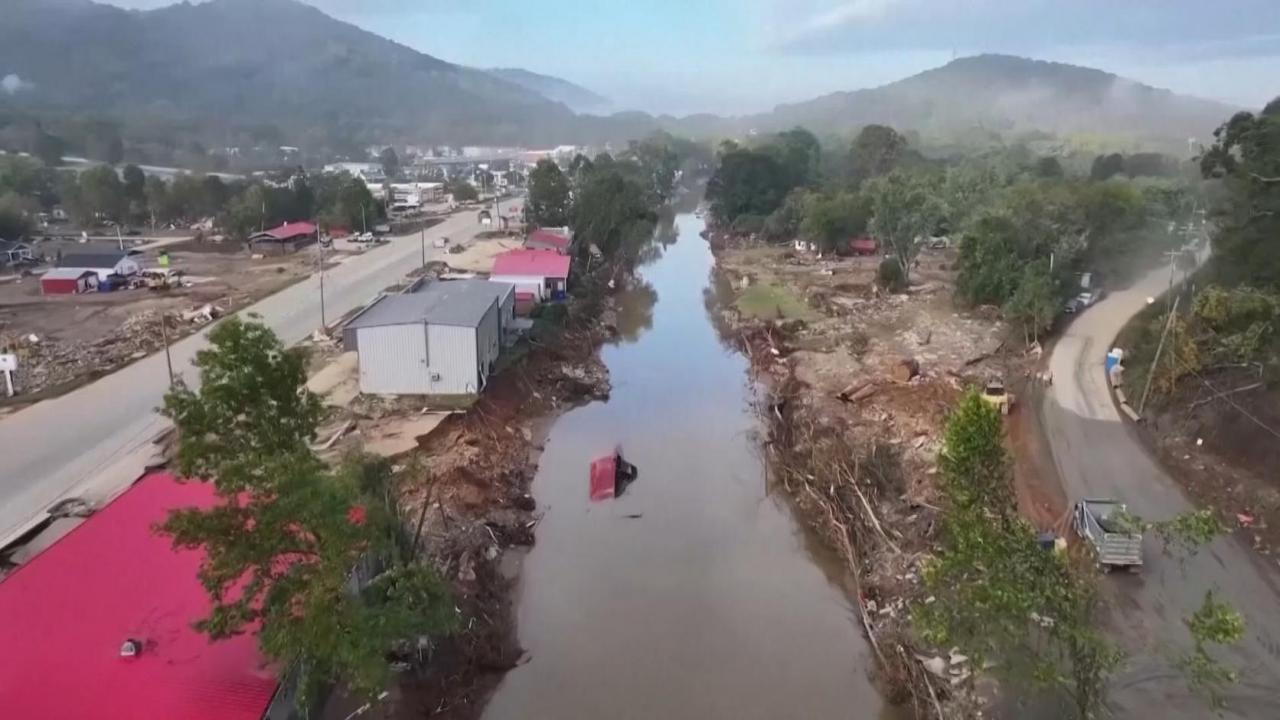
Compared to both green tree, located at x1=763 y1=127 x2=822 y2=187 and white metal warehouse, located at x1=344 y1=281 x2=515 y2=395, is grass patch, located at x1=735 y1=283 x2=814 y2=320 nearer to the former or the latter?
white metal warehouse, located at x1=344 y1=281 x2=515 y2=395

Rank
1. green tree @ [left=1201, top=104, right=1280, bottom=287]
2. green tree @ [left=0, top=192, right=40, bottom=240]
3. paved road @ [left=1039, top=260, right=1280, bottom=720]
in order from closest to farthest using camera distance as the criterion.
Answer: paved road @ [left=1039, top=260, right=1280, bottom=720] → green tree @ [left=1201, top=104, right=1280, bottom=287] → green tree @ [left=0, top=192, right=40, bottom=240]

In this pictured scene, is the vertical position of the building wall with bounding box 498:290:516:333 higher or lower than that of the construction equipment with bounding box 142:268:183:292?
higher

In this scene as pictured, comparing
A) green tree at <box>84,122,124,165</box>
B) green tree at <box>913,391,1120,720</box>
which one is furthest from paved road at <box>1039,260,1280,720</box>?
green tree at <box>84,122,124,165</box>

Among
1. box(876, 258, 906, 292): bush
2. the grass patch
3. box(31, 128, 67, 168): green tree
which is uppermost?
box(31, 128, 67, 168): green tree

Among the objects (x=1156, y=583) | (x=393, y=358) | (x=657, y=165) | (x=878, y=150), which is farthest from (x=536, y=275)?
(x=657, y=165)

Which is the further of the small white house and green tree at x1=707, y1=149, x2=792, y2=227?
green tree at x1=707, y1=149, x2=792, y2=227

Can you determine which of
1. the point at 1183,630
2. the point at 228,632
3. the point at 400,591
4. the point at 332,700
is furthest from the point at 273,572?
the point at 1183,630

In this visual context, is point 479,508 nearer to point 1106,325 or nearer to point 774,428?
point 774,428
